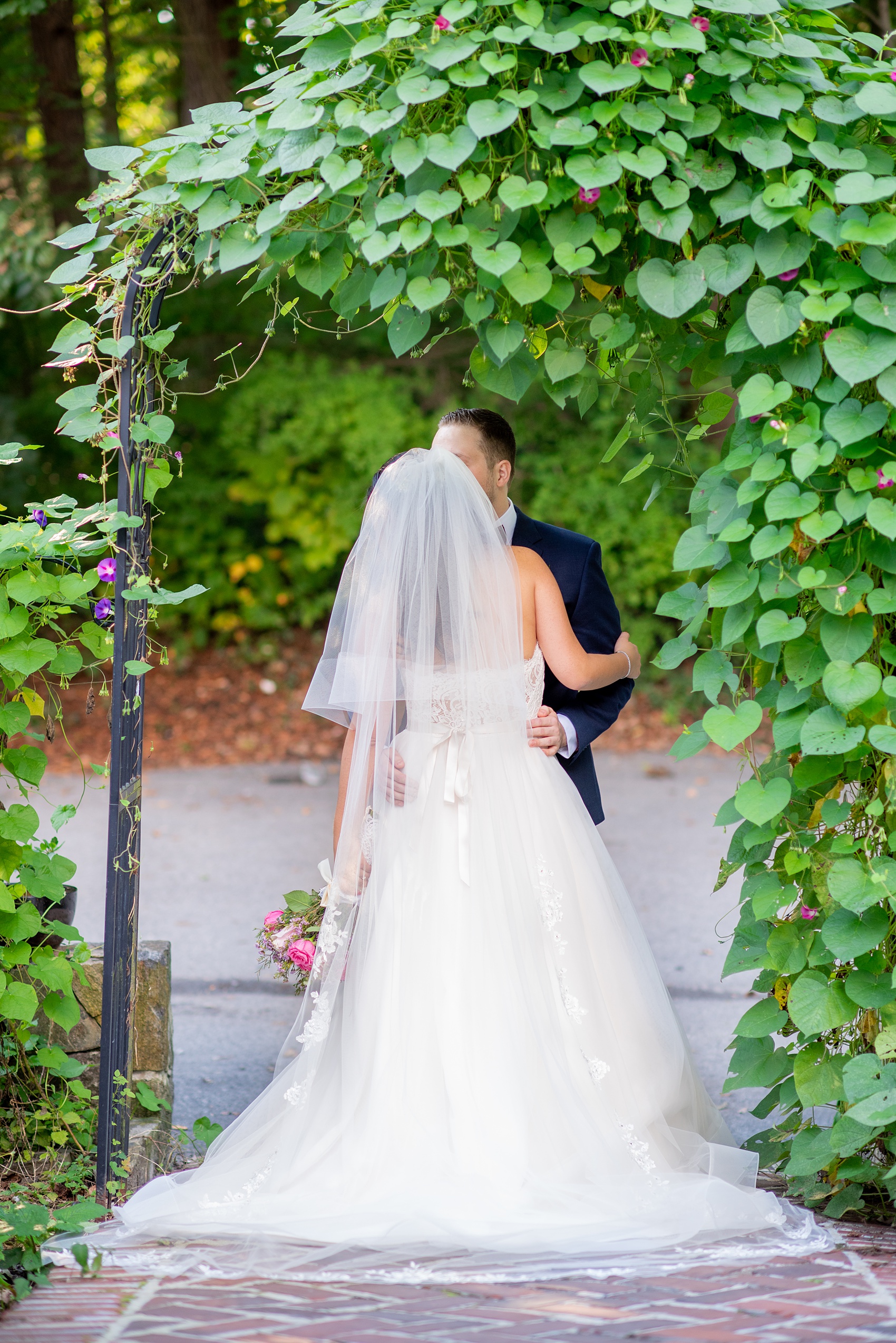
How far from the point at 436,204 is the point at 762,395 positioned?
82 cm

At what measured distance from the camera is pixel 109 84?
12.1 meters

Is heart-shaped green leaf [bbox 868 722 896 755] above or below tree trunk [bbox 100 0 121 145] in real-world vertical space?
below

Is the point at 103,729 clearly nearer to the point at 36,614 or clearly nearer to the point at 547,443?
the point at 547,443

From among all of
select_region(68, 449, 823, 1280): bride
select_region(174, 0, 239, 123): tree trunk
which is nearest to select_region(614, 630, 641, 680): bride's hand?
select_region(68, 449, 823, 1280): bride

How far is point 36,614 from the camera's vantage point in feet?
10.7

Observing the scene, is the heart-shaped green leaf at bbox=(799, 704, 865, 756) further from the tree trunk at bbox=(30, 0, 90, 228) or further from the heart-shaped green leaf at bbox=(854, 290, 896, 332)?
the tree trunk at bbox=(30, 0, 90, 228)

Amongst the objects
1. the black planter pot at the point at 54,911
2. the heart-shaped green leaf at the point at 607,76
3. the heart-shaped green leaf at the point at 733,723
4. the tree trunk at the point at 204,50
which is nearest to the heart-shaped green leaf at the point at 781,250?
the heart-shaped green leaf at the point at 607,76

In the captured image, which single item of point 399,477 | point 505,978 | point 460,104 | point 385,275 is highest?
point 460,104

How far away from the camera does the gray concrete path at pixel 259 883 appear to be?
4730 mm

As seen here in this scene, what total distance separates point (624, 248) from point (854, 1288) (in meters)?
2.36

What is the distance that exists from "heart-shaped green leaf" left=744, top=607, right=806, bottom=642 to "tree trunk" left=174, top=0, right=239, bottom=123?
8638 millimetres

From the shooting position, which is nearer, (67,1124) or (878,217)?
(878,217)

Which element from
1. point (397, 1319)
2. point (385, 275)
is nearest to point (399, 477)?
point (385, 275)

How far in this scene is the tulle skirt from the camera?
8.88 ft
